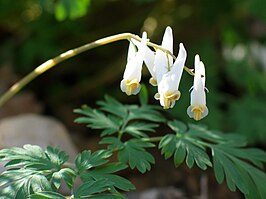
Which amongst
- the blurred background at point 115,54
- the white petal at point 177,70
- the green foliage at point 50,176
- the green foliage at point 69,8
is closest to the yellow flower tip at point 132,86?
the white petal at point 177,70

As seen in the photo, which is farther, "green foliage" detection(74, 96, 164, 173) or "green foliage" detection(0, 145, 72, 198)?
"green foliage" detection(74, 96, 164, 173)

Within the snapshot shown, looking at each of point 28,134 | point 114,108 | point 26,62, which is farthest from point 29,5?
point 114,108

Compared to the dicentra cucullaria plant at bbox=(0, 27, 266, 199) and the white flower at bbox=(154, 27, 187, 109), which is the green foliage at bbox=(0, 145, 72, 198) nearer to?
the dicentra cucullaria plant at bbox=(0, 27, 266, 199)

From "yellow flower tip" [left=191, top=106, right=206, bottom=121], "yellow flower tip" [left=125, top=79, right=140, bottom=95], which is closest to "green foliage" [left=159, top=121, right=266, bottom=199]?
"yellow flower tip" [left=191, top=106, right=206, bottom=121]

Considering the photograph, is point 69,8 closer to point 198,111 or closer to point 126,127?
point 126,127

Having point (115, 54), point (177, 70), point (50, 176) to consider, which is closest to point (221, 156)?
point (177, 70)

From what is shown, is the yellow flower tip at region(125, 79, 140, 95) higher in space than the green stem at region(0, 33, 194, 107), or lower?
lower

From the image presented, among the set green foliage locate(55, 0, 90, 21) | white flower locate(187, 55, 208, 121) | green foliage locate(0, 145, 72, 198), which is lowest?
green foliage locate(0, 145, 72, 198)
